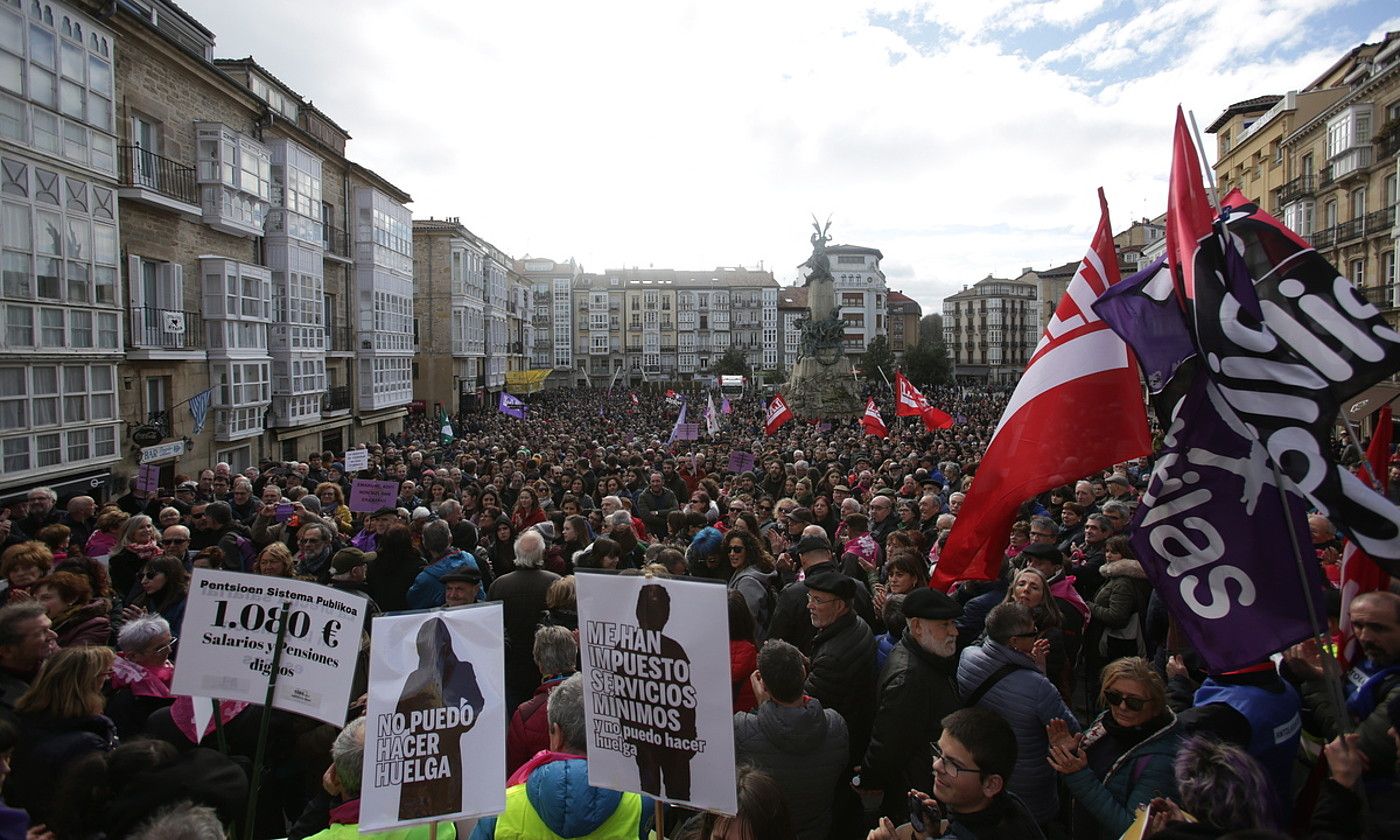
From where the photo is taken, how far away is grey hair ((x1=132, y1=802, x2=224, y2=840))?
8.28ft

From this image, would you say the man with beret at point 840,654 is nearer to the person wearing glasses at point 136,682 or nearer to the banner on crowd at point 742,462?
the person wearing glasses at point 136,682

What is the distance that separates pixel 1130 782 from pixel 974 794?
0.72 metres

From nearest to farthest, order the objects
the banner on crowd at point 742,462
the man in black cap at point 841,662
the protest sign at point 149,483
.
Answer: the man in black cap at point 841,662 → the protest sign at point 149,483 → the banner on crowd at point 742,462

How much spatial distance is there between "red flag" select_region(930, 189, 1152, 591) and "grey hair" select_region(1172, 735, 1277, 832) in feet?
5.89

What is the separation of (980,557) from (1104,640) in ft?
7.33

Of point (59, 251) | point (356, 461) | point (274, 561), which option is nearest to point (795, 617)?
point (274, 561)

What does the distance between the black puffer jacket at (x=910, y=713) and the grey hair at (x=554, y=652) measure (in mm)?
1469

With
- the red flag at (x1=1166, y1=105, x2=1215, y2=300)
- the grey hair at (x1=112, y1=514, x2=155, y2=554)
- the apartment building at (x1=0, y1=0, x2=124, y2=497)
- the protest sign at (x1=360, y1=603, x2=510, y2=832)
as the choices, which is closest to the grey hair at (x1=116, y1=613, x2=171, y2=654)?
the protest sign at (x1=360, y1=603, x2=510, y2=832)

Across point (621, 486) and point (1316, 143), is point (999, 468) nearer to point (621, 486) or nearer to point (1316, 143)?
point (621, 486)

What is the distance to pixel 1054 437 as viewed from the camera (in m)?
4.32

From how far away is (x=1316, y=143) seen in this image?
33594 millimetres

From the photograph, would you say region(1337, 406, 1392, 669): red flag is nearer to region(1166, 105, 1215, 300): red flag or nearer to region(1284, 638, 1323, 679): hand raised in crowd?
region(1284, 638, 1323, 679): hand raised in crowd

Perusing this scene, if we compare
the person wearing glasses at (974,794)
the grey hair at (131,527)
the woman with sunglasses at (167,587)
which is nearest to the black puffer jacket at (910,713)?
the person wearing glasses at (974,794)

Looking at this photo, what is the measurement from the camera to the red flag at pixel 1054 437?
421cm
